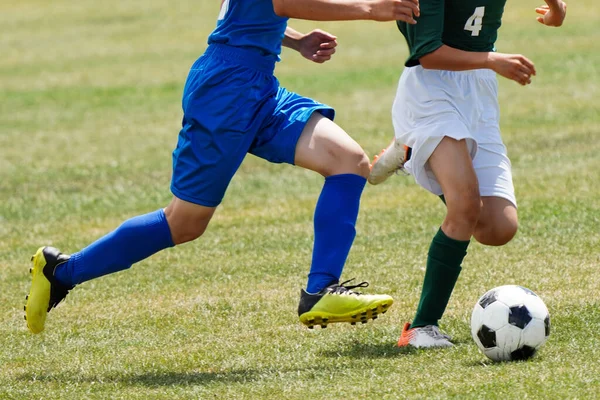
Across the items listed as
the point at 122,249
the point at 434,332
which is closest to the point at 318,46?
the point at 122,249

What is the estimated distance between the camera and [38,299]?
5.84m

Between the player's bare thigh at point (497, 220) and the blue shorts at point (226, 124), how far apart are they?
3.30 feet

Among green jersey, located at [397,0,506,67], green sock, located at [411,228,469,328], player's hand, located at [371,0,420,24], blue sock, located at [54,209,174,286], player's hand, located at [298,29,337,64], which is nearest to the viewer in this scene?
player's hand, located at [371,0,420,24]

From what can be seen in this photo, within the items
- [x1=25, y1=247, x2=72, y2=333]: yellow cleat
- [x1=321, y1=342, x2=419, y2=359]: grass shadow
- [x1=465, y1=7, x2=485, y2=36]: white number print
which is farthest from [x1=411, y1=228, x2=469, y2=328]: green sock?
[x1=25, y1=247, x2=72, y2=333]: yellow cleat

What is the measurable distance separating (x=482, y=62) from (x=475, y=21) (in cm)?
40

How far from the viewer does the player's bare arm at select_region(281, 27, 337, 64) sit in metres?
6.04

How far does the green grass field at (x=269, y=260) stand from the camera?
514 cm

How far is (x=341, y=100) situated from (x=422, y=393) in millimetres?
12220

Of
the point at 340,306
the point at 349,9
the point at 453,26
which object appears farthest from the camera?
the point at 453,26

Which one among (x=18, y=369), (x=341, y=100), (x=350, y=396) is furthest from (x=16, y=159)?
(x=350, y=396)

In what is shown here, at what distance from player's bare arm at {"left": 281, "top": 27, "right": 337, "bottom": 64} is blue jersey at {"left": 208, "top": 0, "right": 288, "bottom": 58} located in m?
0.42

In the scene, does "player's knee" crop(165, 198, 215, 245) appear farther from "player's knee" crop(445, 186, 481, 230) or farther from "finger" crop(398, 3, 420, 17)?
"finger" crop(398, 3, 420, 17)

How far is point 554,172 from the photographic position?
10641mm

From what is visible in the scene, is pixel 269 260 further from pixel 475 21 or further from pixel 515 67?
pixel 515 67
